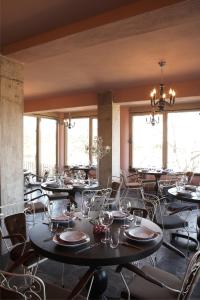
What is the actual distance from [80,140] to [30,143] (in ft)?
6.42

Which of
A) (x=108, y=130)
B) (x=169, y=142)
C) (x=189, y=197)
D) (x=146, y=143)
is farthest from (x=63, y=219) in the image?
(x=146, y=143)

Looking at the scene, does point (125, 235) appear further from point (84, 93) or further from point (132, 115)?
point (132, 115)

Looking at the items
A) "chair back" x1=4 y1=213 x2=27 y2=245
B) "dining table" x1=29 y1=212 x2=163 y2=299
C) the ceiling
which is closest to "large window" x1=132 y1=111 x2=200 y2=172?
the ceiling

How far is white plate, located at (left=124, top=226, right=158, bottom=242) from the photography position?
2049 millimetres

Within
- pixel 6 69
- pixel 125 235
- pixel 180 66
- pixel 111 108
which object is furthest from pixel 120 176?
pixel 125 235

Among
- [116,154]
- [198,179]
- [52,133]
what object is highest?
[52,133]

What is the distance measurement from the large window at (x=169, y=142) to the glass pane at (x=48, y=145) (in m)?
3.57

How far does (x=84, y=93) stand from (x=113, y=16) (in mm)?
5188

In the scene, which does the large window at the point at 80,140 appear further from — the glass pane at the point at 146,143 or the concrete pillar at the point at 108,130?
the concrete pillar at the point at 108,130

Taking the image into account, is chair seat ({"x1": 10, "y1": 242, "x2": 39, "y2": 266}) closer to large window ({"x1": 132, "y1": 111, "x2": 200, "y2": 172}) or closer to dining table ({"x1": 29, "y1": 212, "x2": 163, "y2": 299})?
dining table ({"x1": 29, "y1": 212, "x2": 163, "y2": 299})

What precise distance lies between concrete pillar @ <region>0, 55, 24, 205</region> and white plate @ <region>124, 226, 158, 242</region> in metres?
2.02

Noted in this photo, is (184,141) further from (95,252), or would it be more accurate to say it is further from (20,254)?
(95,252)

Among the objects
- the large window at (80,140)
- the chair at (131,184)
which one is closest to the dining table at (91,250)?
the chair at (131,184)

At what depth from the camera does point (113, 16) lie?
2.62 m
